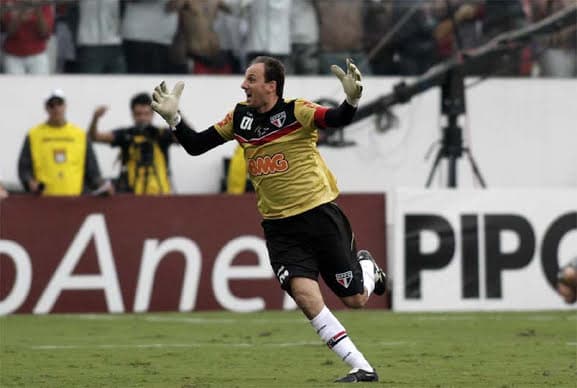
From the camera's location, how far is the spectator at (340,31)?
20.4 meters

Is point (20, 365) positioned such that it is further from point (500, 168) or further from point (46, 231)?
point (500, 168)

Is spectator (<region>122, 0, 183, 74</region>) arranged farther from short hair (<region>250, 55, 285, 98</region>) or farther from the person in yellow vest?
short hair (<region>250, 55, 285, 98</region>)

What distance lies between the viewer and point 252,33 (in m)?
20.0

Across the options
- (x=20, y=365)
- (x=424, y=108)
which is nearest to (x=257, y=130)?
(x=20, y=365)

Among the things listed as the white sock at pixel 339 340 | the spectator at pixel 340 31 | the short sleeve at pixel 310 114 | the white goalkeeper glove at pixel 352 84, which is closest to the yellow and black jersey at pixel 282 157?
the short sleeve at pixel 310 114

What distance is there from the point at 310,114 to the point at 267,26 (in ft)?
34.3

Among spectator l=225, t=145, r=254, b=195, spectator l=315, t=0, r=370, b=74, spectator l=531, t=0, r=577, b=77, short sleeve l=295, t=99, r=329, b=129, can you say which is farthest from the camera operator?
short sleeve l=295, t=99, r=329, b=129

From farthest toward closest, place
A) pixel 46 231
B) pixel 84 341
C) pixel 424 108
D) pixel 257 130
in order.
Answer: pixel 424 108 < pixel 46 231 < pixel 84 341 < pixel 257 130

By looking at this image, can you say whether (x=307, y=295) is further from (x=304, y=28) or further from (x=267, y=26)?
(x=304, y=28)

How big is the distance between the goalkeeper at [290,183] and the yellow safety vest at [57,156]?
7360 millimetres

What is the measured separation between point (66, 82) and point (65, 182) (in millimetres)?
3471

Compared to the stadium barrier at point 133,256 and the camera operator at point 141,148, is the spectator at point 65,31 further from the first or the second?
the stadium barrier at point 133,256

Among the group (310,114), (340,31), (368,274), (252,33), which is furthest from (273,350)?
(340,31)

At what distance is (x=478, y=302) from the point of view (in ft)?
55.5
